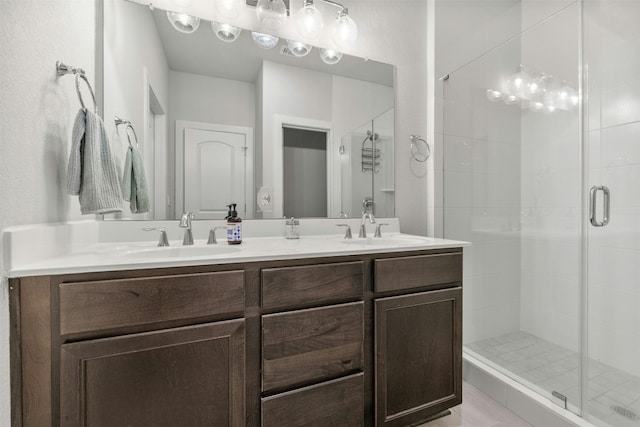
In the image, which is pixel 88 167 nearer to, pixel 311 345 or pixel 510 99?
pixel 311 345

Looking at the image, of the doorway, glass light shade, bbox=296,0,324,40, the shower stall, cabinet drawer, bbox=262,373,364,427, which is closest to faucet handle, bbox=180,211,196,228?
the doorway

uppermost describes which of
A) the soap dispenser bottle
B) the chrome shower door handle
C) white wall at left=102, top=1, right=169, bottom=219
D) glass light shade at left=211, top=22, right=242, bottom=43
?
glass light shade at left=211, top=22, right=242, bottom=43

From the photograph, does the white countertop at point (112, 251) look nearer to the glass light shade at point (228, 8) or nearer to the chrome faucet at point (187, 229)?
the chrome faucet at point (187, 229)

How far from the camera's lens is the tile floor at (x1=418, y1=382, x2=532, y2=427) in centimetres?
134

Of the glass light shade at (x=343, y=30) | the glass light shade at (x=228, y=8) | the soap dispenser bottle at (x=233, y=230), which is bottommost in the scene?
the soap dispenser bottle at (x=233, y=230)

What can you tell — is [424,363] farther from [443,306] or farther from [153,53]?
[153,53]

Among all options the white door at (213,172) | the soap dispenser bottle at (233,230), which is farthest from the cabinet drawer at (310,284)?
the white door at (213,172)

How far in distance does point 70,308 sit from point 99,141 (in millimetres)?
541

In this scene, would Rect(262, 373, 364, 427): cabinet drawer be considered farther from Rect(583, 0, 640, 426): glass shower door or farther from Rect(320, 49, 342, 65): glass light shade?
Rect(320, 49, 342, 65): glass light shade

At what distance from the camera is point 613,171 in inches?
59.5

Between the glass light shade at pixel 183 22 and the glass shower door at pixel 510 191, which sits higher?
the glass light shade at pixel 183 22

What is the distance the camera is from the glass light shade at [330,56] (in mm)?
1702

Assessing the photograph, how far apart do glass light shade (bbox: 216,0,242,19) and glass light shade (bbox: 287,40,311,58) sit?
300 mm

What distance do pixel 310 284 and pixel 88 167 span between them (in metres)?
0.82
